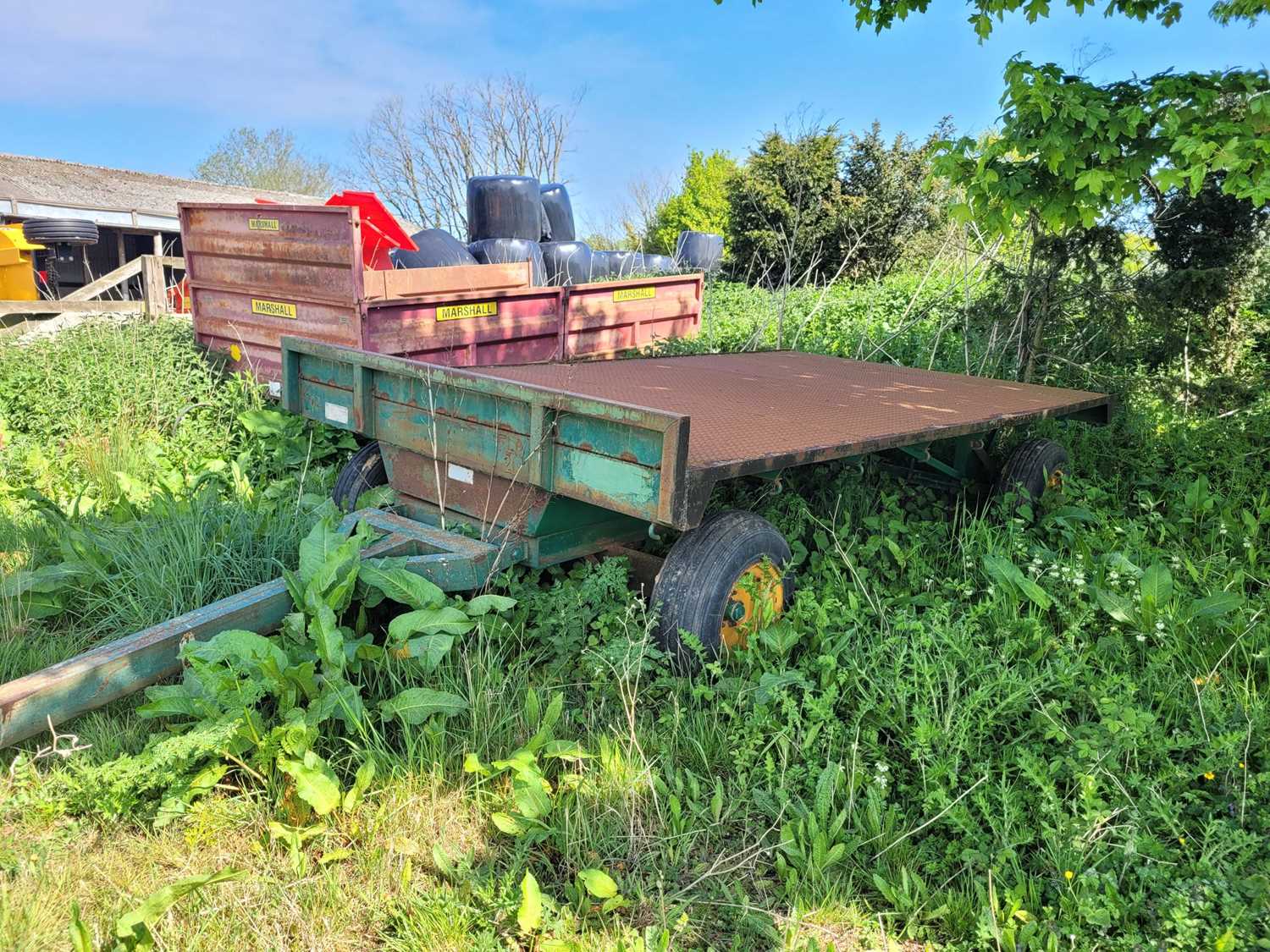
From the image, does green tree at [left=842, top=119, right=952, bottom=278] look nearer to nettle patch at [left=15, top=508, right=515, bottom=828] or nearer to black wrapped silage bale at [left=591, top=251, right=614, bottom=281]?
black wrapped silage bale at [left=591, top=251, right=614, bottom=281]

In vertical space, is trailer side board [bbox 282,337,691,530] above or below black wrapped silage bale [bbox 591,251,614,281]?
below

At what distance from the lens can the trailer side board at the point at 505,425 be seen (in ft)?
9.11

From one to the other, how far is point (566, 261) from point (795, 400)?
6.40 meters

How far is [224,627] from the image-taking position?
2809 millimetres

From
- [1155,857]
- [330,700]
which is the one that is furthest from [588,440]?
[1155,857]

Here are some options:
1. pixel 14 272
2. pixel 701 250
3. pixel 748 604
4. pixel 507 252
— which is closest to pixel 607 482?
pixel 748 604

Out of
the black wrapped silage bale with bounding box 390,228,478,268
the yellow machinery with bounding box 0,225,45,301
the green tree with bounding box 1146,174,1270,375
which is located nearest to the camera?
the green tree with bounding box 1146,174,1270,375

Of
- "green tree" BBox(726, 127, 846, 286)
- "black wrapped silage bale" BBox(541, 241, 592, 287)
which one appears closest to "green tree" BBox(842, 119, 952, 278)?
"green tree" BBox(726, 127, 846, 286)

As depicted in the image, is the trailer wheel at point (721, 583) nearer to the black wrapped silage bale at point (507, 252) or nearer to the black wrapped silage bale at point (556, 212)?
the black wrapped silage bale at point (507, 252)

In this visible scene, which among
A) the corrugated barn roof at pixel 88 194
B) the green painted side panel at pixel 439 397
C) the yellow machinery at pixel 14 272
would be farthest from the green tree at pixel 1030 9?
the corrugated barn roof at pixel 88 194

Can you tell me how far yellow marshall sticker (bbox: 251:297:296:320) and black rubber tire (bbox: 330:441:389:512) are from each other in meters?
2.57

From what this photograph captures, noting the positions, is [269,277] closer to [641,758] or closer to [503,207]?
[503,207]

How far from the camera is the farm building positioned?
64.3 ft

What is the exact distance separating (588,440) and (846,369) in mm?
3227
